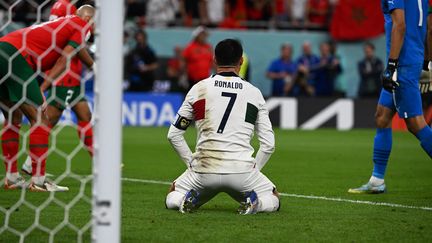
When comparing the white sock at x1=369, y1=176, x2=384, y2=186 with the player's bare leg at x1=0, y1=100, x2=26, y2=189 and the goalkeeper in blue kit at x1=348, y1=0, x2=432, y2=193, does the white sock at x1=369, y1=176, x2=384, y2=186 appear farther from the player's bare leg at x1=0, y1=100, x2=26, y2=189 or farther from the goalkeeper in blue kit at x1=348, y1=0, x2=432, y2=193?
the player's bare leg at x1=0, y1=100, x2=26, y2=189

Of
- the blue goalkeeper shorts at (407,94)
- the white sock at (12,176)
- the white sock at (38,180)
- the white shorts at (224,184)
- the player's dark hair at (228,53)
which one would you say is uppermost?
the player's dark hair at (228,53)

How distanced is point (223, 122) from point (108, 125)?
2278 mm

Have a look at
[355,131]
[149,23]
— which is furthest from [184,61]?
[355,131]

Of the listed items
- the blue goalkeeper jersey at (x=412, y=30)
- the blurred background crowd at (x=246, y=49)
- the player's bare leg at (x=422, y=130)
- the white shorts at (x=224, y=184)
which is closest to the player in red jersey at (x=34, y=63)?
the white shorts at (x=224, y=184)

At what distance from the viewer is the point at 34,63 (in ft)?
24.7

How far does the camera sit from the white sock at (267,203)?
6445mm

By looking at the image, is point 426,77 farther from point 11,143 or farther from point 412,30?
point 11,143

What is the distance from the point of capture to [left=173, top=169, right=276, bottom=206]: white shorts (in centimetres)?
629

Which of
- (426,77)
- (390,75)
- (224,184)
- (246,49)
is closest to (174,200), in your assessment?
(224,184)

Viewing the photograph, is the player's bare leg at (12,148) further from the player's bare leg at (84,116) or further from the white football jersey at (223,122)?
the white football jersey at (223,122)

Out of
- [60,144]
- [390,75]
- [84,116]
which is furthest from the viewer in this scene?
[60,144]

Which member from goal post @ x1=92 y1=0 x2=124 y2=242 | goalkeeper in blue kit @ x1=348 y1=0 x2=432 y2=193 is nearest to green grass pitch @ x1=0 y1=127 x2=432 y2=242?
goalkeeper in blue kit @ x1=348 y1=0 x2=432 y2=193

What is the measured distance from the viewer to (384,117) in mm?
7777

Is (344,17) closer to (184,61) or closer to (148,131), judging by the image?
(184,61)
